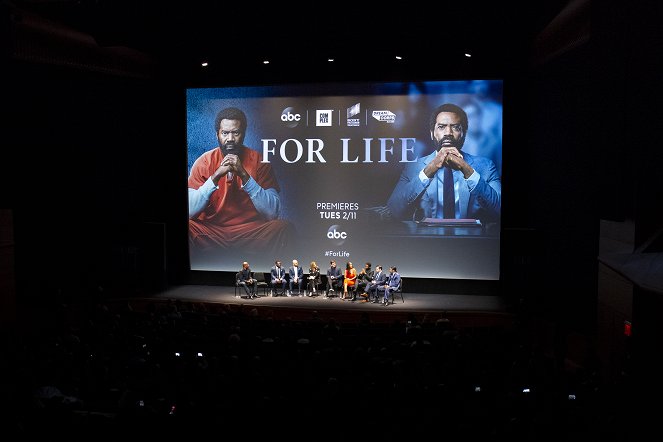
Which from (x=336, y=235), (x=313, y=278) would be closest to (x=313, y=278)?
(x=313, y=278)

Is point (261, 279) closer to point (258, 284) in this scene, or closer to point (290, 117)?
point (258, 284)

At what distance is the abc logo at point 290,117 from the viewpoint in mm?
15750

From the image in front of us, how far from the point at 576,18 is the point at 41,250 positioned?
481 inches

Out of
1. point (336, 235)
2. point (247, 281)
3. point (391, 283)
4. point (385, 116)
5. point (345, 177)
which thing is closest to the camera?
point (391, 283)

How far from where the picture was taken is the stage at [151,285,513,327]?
527 inches

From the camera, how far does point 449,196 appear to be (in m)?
15.0

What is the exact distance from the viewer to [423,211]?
1521 centimetres

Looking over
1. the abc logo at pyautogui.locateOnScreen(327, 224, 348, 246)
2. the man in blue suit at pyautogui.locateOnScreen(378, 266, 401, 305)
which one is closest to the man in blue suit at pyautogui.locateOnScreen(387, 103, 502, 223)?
the man in blue suit at pyautogui.locateOnScreen(378, 266, 401, 305)

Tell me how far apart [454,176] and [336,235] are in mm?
3008

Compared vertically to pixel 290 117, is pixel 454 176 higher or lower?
lower

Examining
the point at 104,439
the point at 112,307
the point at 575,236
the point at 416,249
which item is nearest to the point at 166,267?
the point at 112,307

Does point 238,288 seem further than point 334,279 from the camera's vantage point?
Yes

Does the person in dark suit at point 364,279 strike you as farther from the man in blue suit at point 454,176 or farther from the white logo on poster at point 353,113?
the white logo on poster at point 353,113

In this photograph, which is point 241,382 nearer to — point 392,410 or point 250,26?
point 392,410
